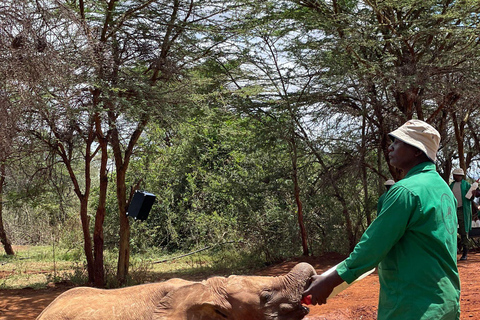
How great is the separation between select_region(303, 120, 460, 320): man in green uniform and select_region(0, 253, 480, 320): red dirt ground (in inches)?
162

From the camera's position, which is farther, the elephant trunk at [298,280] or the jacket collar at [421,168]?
the elephant trunk at [298,280]

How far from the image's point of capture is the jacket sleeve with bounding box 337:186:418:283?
2.68m

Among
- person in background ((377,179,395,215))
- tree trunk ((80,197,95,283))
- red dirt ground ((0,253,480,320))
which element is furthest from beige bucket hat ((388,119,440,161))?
tree trunk ((80,197,95,283))

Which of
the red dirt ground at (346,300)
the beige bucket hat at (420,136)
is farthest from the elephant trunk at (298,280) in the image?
the red dirt ground at (346,300)

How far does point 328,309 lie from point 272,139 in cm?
555

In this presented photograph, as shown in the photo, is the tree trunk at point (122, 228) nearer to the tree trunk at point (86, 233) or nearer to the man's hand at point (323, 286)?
the tree trunk at point (86, 233)

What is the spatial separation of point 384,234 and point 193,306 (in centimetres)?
117

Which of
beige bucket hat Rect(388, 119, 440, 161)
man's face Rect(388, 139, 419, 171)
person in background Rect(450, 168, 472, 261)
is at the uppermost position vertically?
beige bucket hat Rect(388, 119, 440, 161)

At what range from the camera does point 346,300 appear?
8.25 m

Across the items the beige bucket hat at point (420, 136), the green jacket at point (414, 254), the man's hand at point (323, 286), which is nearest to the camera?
the green jacket at point (414, 254)

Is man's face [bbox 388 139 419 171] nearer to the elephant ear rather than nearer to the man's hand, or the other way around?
the man's hand

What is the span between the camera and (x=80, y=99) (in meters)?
9.83

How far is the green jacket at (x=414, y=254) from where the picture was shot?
8.73 feet

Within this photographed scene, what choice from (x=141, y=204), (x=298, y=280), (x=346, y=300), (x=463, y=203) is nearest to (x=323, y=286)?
(x=298, y=280)
